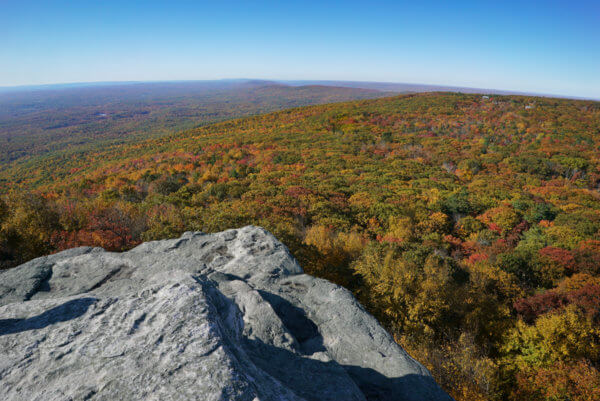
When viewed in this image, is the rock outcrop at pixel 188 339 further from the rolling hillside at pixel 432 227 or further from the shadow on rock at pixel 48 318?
the rolling hillside at pixel 432 227

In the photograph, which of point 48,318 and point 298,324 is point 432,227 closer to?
point 298,324

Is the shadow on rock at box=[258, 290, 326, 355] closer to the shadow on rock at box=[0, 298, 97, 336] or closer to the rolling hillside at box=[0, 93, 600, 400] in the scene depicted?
the shadow on rock at box=[0, 298, 97, 336]

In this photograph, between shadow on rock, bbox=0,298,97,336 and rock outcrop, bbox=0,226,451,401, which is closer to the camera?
rock outcrop, bbox=0,226,451,401

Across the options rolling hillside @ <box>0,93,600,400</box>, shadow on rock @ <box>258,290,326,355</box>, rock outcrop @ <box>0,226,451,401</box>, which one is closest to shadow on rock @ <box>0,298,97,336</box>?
rock outcrop @ <box>0,226,451,401</box>

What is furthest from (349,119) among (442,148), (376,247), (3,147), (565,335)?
(3,147)

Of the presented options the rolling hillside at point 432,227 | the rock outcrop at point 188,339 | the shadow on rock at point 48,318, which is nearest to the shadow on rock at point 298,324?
the rock outcrop at point 188,339

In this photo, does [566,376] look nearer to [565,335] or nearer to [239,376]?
[565,335]
